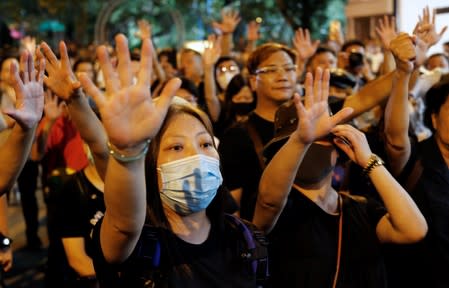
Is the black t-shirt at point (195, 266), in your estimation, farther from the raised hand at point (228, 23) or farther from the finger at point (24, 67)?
the raised hand at point (228, 23)

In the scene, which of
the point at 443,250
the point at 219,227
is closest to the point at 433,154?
the point at 443,250

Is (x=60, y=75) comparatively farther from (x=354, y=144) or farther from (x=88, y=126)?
(x=354, y=144)

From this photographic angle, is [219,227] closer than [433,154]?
Yes

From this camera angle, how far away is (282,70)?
3.88 metres

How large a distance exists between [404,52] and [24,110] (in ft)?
5.75

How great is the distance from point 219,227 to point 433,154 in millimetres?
1314

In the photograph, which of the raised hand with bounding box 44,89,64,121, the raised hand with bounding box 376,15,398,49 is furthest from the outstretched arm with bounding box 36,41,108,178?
the raised hand with bounding box 44,89,64,121

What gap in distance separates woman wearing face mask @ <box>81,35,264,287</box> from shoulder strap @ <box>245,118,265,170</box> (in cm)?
103

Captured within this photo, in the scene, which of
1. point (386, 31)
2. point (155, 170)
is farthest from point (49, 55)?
point (386, 31)

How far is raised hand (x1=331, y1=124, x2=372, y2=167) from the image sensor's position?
95.0 inches

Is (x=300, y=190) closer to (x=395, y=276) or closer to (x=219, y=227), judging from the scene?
(x=219, y=227)

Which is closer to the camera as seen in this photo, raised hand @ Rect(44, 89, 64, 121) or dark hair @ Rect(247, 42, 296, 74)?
dark hair @ Rect(247, 42, 296, 74)

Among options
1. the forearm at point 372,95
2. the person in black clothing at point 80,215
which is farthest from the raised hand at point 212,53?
the person in black clothing at point 80,215

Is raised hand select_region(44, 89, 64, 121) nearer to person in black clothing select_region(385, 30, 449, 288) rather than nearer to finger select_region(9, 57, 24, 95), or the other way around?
finger select_region(9, 57, 24, 95)
